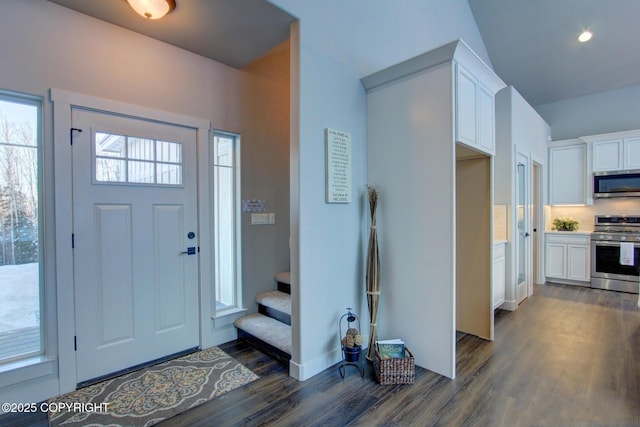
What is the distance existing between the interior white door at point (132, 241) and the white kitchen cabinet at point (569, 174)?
240 inches

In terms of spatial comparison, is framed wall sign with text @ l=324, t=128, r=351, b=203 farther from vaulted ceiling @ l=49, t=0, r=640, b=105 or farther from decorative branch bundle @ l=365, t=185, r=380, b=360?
vaulted ceiling @ l=49, t=0, r=640, b=105

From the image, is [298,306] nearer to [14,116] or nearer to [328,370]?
[328,370]

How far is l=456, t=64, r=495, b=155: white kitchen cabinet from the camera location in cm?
249

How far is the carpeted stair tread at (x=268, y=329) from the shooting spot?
2725 millimetres

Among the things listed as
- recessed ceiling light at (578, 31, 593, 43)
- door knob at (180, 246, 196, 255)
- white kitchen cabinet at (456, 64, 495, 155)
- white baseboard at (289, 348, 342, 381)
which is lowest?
white baseboard at (289, 348, 342, 381)

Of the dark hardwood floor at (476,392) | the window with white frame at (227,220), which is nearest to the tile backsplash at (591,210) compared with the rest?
the dark hardwood floor at (476,392)

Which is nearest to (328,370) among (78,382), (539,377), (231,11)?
(539,377)

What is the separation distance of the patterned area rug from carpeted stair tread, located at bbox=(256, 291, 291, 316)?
615 millimetres

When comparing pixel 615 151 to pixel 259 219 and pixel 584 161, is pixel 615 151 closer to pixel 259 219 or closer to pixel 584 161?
pixel 584 161

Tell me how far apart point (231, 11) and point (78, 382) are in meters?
2.96

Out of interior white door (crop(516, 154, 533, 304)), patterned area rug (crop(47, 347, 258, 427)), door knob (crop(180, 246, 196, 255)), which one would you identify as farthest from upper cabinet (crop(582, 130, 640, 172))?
door knob (crop(180, 246, 196, 255))

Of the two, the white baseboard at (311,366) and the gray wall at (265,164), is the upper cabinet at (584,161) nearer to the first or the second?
the gray wall at (265,164)

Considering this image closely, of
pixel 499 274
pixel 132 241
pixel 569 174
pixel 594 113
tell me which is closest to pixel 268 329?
pixel 132 241

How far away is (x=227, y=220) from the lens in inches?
128
